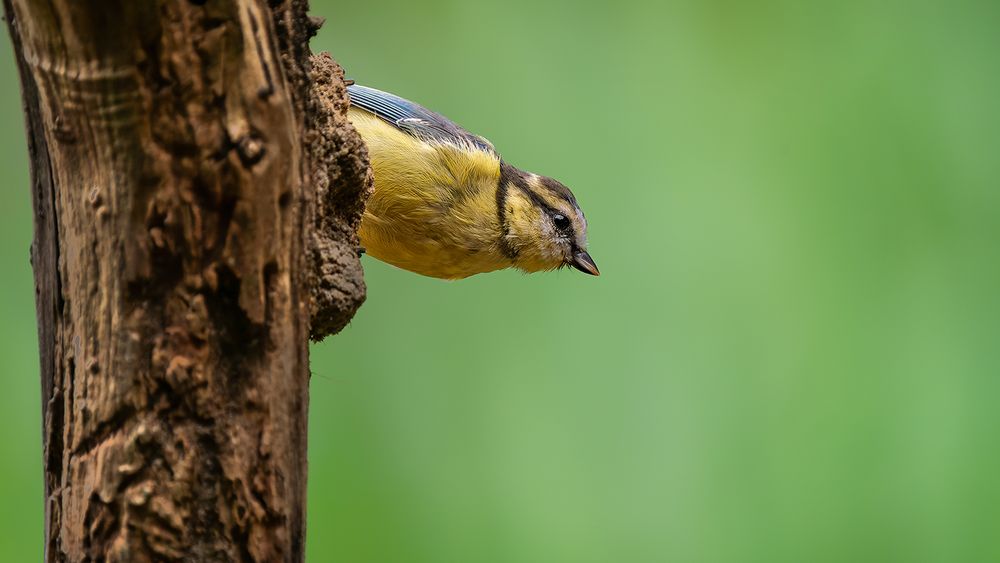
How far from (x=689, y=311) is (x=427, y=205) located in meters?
1.22

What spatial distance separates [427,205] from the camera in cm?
269

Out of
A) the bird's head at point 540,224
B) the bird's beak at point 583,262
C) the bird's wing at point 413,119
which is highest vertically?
the bird's wing at point 413,119

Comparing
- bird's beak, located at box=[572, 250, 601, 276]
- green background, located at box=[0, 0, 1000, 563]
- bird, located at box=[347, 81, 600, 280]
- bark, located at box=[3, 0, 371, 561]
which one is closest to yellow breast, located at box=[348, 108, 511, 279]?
bird, located at box=[347, 81, 600, 280]

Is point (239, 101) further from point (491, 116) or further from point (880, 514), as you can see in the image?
point (880, 514)

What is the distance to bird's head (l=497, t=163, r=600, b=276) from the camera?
287 centimetres

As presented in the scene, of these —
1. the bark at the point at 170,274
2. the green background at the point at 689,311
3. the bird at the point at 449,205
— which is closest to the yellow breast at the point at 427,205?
the bird at the point at 449,205

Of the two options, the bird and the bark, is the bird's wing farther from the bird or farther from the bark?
the bark

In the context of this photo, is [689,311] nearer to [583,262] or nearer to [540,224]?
[583,262]

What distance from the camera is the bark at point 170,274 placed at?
3.86ft

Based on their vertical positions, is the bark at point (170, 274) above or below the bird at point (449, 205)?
below

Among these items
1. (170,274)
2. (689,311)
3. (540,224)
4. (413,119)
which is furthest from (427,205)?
(170,274)

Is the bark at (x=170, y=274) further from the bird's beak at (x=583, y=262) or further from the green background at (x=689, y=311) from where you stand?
the green background at (x=689, y=311)

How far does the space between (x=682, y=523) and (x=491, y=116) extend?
170cm

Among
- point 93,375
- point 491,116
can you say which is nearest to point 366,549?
point 491,116
